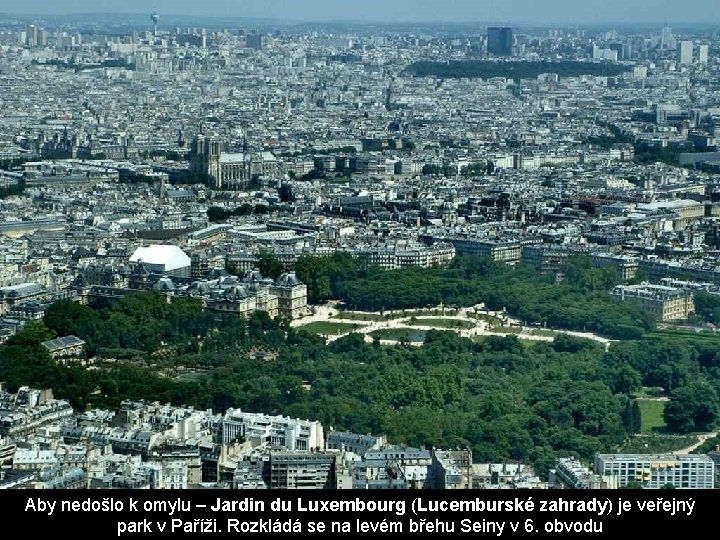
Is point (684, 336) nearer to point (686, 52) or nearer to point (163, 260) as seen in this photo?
point (163, 260)

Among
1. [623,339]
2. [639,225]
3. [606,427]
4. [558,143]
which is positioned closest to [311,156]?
[558,143]

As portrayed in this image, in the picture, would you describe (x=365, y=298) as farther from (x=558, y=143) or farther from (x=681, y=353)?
(x=558, y=143)

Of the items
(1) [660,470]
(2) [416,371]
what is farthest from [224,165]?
(1) [660,470]

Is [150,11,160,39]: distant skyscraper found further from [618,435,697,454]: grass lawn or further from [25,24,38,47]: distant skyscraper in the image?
[618,435,697,454]: grass lawn

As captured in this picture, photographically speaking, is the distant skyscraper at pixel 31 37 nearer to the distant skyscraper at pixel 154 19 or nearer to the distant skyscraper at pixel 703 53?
the distant skyscraper at pixel 154 19

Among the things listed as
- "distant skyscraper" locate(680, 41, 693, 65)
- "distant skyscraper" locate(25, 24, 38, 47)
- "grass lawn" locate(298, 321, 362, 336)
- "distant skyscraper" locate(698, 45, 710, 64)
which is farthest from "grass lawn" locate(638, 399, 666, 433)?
"distant skyscraper" locate(698, 45, 710, 64)
